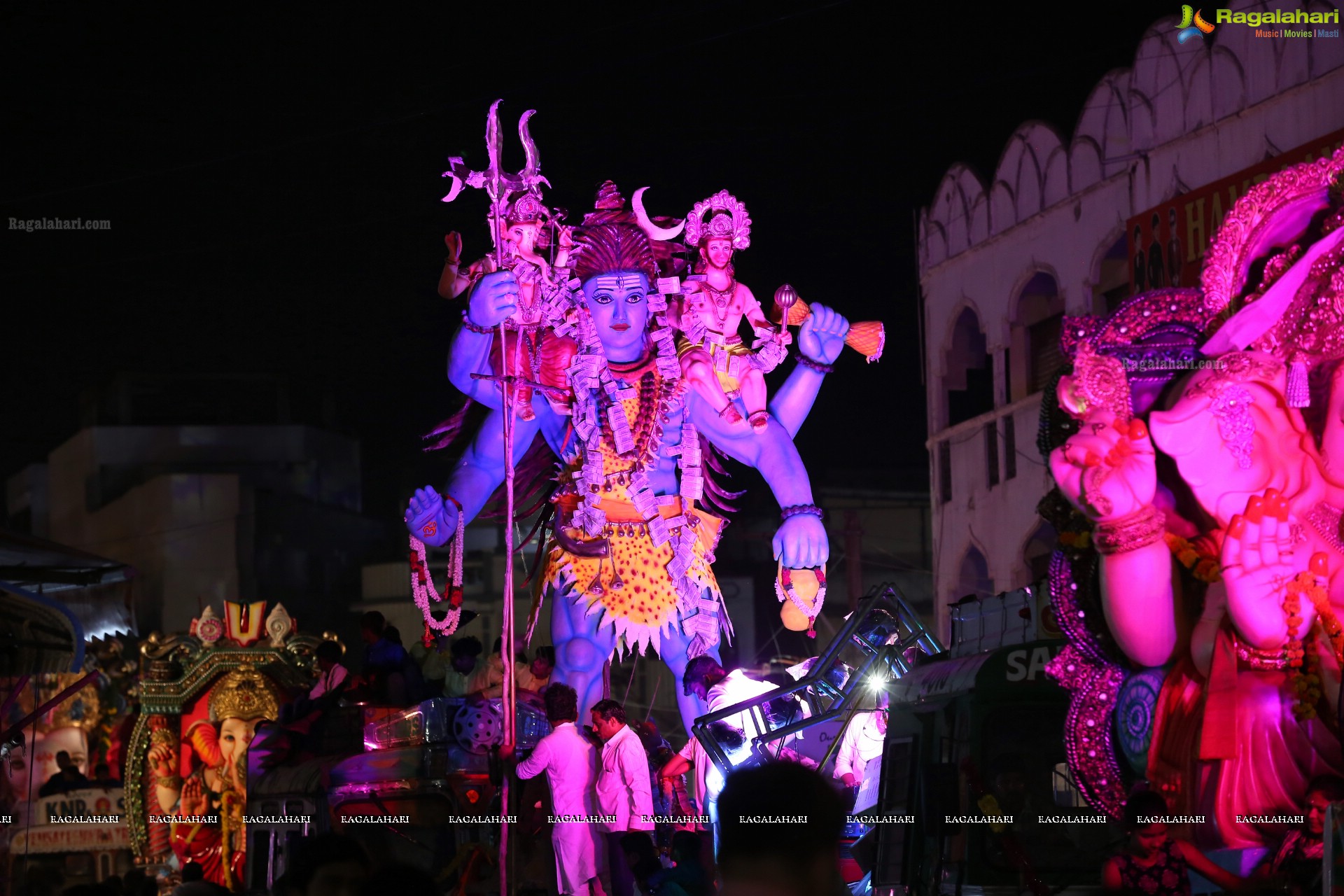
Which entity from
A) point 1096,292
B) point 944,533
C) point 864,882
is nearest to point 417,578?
point 864,882

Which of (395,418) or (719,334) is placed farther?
(395,418)

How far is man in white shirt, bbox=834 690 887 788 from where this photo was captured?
9.10 metres

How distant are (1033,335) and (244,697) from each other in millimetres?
9710

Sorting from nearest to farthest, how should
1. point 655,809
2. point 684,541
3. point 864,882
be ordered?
point 864,882
point 655,809
point 684,541

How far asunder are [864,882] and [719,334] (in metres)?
3.40

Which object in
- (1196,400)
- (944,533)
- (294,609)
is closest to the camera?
(1196,400)

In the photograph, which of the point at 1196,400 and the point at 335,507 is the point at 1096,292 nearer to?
the point at 1196,400

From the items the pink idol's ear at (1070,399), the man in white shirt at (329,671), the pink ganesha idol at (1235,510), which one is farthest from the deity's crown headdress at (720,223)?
the pink idol's ear at (1070,399)

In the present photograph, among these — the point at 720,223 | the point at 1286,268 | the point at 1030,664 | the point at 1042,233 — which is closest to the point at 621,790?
the point at 1030,664

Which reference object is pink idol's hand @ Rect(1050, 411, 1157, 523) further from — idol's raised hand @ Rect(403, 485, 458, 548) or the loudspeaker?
idol's raised hand @ Rect(403, 485, 458, 548)

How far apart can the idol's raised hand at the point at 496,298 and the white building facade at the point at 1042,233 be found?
7.40 metres

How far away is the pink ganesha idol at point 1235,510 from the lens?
6348 millimetres

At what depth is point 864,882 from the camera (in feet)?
27.8

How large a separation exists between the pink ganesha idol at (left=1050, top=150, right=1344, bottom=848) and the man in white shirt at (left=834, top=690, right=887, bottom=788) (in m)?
2.34
